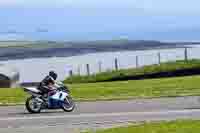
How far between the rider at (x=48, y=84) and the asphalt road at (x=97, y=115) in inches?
29.2

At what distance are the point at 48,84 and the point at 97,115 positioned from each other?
6.89 ft

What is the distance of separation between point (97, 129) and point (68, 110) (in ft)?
17.5

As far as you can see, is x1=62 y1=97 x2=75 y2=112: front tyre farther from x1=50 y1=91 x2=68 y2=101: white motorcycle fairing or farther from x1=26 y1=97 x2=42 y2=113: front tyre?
x1=26 y1=97 x2=42 y2=113: front tyre

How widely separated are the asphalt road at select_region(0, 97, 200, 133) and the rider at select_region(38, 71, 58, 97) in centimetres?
74

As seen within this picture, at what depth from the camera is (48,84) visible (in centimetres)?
2238

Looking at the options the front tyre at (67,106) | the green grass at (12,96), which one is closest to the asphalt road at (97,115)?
the front tyre at (67,106)

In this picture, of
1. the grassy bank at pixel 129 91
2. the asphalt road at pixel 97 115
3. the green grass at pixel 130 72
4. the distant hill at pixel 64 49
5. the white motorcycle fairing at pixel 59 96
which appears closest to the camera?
the asphalt road at pixel 97 115

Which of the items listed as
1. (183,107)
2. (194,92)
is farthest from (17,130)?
(194,92)

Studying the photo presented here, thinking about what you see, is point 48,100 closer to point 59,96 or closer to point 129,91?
point 59,96

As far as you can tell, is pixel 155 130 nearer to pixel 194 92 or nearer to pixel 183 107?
pixel 183 107

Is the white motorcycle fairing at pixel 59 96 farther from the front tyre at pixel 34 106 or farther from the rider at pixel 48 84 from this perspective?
the front tyre at pixel 34 106

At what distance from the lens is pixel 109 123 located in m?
18.9

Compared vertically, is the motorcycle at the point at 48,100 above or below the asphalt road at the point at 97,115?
above

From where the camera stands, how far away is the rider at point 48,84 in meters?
22.3
